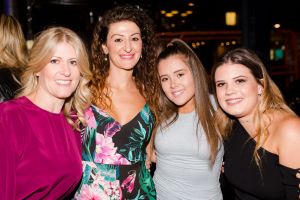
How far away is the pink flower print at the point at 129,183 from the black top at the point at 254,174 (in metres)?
0.67

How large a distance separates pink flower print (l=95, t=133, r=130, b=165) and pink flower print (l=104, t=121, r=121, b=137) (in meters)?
0.03

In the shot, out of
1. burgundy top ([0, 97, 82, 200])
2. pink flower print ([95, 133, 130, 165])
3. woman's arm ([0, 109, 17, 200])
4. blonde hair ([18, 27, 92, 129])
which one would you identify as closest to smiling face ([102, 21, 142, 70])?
blonde hair ([18, 27, 92, 129])

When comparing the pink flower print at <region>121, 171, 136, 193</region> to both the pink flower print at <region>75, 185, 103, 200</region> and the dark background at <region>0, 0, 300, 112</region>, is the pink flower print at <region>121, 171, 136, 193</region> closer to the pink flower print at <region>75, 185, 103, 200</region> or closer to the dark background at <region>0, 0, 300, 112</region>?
the pink flower print at <region>75, 185, 103, 200</region>

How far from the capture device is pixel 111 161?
236 cm

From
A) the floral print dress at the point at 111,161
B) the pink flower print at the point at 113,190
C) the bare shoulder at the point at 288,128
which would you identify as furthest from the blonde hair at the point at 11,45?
the bare shoulder at the point at 288,128

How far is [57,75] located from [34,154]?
0.51m

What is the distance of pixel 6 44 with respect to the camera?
332 centimetres

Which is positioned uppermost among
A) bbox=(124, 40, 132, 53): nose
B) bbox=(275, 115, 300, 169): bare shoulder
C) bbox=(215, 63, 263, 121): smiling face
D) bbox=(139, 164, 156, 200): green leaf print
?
bbox=(124, 40, 132, 53): nose

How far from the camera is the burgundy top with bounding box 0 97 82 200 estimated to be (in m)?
1.74

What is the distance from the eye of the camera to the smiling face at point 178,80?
2525 millimetres

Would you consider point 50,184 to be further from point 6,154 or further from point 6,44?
point 6,44

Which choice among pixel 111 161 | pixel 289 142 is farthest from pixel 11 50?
pixel 289 142

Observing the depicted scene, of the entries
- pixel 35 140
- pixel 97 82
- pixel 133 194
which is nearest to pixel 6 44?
pixel 97 82

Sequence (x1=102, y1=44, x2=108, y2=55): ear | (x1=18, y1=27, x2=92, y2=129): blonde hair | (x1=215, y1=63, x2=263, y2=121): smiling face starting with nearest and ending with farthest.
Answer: (x1=18, y1=27, x2=92, y2=129): blonde hair < (x1=215, y1=63, x2=263, y2=121): smiling face < (x1=102, y1=44, x2=108, y2=55): ear
